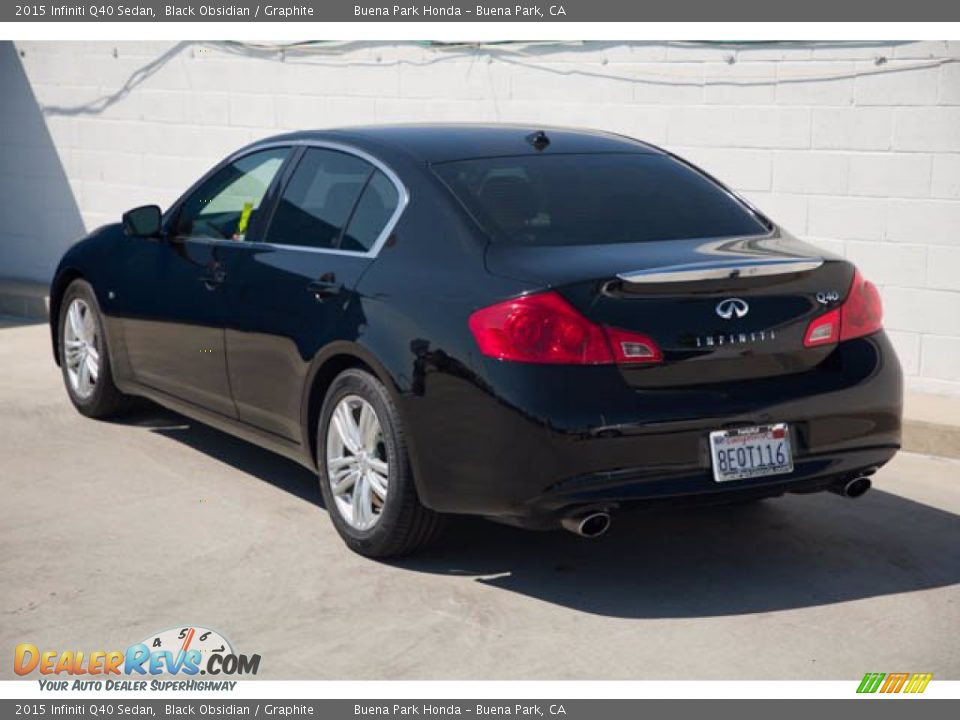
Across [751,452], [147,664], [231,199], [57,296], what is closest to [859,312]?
[751,452]

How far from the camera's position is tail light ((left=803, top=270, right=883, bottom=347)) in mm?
5684

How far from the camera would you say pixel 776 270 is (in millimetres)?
5602

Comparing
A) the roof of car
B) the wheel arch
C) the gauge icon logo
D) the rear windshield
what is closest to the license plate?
the rear windshield

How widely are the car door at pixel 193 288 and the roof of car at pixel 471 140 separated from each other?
0.43m

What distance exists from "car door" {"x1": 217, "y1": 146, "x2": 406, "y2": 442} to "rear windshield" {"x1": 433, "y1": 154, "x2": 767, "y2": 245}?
369mm

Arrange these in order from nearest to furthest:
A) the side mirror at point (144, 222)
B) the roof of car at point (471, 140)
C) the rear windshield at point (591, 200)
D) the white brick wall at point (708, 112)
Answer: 1. the rear windshield at point (591, 200)
2. the roof of car at point (471, 140)
3. the side mirror at point (144, 222)
4. the white brick wall at point (708, 112)

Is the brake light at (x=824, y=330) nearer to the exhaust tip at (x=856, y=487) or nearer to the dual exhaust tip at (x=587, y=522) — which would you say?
the exhaust tip at (x=856, y=487)

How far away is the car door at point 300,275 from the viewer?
618cm

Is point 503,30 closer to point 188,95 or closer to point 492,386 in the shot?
point 188,95

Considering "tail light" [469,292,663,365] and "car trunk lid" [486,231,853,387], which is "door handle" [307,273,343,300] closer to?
"car trunk lid" [486,231,853,387]

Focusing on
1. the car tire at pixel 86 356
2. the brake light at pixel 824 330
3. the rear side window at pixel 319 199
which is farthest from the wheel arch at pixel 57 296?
the brake light at pixel 824 330

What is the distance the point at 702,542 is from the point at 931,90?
11.5 ft

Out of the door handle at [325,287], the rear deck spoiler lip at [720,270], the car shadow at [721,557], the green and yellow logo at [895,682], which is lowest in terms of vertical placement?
the car shadow at [721,557]
